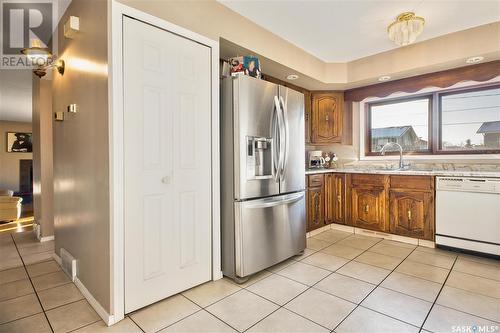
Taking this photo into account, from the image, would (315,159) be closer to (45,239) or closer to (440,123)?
(440,123)

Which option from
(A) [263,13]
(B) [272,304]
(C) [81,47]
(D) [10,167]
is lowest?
(B) [272,304]

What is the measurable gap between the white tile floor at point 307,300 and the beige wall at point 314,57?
7.17 ft

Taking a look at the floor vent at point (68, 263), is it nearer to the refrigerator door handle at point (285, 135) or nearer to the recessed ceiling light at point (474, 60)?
the refrigerator door handle at point (285, 135)

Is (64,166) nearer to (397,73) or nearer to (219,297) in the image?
(219,297)

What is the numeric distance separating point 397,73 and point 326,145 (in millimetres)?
1589

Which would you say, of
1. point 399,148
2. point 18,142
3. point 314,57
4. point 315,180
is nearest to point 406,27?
point 314,57

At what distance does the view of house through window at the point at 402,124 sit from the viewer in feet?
12.7

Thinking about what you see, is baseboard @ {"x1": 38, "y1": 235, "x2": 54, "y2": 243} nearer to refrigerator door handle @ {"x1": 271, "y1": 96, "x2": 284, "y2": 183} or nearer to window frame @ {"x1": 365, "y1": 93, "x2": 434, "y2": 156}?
refrigerator door handle @ {"x1": 271, "y1": 96, "x2": 284, "y2": 183}

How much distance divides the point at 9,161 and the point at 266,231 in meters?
9.44

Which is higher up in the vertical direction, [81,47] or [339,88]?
[339,88]

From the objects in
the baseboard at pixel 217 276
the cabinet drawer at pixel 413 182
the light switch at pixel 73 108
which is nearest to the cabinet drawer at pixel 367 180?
the cabinet drawer at pixel 413 182

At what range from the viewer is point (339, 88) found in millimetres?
4262

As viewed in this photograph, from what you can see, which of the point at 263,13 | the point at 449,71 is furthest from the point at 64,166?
the point at 449,71

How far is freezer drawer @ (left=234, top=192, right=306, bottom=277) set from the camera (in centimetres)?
229
